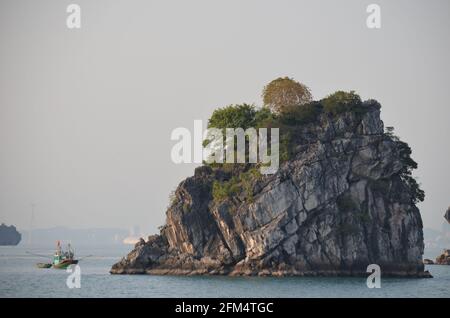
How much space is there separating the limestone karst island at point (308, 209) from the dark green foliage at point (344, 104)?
90 millimetres

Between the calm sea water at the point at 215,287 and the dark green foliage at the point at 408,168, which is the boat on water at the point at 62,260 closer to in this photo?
the calm sea water at the point at 215,287

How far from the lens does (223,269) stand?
92938mm

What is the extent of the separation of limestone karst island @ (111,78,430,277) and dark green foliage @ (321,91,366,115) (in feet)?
0.29

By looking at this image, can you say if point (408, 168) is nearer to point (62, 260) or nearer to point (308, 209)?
point (308, 209)

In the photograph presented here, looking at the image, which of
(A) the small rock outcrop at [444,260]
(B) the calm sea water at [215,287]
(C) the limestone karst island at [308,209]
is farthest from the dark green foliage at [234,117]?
Answer: (A) the small rock outcrop at [444,260]

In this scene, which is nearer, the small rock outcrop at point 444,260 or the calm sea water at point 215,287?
the calm sea water at point 215,287

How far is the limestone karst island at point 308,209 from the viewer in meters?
90.7

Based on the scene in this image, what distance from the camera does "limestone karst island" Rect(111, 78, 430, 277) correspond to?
90688 millimetres

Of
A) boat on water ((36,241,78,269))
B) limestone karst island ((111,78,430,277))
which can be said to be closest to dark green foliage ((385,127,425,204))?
limestone karst island ((111,78,430,277))

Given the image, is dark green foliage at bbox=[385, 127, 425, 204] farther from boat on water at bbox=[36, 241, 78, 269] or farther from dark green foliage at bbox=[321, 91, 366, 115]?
boat on water at bbox=[36, 241, 78, 269]

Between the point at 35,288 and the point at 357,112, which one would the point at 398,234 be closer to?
the point at 357,112
